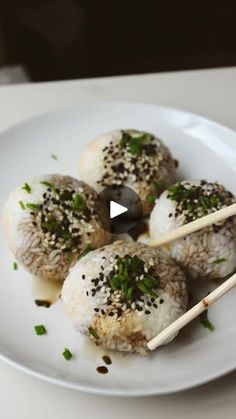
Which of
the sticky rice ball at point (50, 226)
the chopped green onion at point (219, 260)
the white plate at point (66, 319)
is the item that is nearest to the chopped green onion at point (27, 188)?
the sticky rice ball at point (50, 226)

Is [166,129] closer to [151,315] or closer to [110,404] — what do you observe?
[151,315]

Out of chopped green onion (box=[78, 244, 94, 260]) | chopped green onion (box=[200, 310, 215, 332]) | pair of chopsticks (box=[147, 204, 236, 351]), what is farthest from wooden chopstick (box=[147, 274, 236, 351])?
chopped green onion (box=[78, 244, 94, 260])

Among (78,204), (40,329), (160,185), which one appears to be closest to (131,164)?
(160,185)

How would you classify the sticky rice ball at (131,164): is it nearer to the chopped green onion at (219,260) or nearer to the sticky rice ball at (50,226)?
the sticky rice ball at (50,226)

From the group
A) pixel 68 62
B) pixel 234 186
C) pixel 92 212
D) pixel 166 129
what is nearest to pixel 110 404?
pixel 92 212

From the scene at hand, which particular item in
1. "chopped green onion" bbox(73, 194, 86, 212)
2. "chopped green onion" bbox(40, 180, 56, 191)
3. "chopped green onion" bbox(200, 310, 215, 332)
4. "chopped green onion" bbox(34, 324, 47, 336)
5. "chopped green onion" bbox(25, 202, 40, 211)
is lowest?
"chopped green onion" bbox(200, 310, 215, 332)
